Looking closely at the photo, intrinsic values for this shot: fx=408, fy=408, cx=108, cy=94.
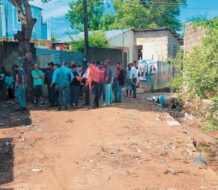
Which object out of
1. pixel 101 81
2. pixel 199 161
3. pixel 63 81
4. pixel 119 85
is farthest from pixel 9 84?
pixel 199 161

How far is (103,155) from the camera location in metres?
8.52

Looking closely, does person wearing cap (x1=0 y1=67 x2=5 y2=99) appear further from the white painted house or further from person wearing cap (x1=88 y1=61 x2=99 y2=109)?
the white painted house

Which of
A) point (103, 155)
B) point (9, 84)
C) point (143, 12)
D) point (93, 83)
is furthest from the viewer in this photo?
point (143, 12)

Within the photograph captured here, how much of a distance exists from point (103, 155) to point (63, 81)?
5.84 meters

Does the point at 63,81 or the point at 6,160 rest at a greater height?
the point at 63,81

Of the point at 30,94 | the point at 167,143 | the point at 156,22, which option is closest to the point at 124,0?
the point at 156,22

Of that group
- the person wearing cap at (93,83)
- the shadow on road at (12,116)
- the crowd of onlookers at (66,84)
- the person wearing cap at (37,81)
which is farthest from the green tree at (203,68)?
the person wearing cap at (37,81)

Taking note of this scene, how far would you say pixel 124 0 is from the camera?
42.9 m

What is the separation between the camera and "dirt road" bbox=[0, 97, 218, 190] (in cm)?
696

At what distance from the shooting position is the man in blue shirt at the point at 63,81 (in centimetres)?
1381

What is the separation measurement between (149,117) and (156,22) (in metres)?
32.4

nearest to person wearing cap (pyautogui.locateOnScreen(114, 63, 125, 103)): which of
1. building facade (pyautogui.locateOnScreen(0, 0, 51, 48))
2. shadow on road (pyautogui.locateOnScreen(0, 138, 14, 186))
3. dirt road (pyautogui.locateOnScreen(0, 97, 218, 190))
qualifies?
dirt road (pyautogui.locateOnScreen(0, 97, 218, 190))

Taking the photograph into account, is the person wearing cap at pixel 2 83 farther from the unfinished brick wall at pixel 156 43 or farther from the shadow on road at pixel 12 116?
the unfinished brick wall at pixel 156 43

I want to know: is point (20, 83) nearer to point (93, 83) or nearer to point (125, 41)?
point (93, 83)
